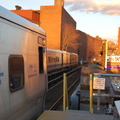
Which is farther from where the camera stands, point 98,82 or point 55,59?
point 55,59

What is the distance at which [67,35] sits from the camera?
49531 mm

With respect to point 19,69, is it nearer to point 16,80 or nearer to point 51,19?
point 16,80

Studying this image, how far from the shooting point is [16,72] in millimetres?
3527

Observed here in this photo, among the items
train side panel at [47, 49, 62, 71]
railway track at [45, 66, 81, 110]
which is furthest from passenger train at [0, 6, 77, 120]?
train side panel at [47, 49, 62, 71]

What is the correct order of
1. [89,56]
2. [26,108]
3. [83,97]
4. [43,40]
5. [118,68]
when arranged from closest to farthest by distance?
1. [26,108]
2. [43,40]
3. [83,97]
4. [118,68]
5. [89,56]

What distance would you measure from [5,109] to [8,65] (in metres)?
0.77

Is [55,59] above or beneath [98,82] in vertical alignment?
above

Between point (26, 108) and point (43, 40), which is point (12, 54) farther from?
point (43, 40)

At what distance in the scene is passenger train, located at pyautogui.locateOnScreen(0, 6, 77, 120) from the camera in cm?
309

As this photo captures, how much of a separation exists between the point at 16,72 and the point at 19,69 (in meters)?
0.16

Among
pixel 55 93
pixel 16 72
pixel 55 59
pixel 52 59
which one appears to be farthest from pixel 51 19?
pixel 16 72

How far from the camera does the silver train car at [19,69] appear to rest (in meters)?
3.09

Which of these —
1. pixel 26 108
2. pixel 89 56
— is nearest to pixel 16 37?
pixel 26 108

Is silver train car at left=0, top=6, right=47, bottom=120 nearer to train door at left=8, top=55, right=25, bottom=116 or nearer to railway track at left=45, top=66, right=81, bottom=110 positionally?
train door at left=8, top=55, right=25, bottom=116
